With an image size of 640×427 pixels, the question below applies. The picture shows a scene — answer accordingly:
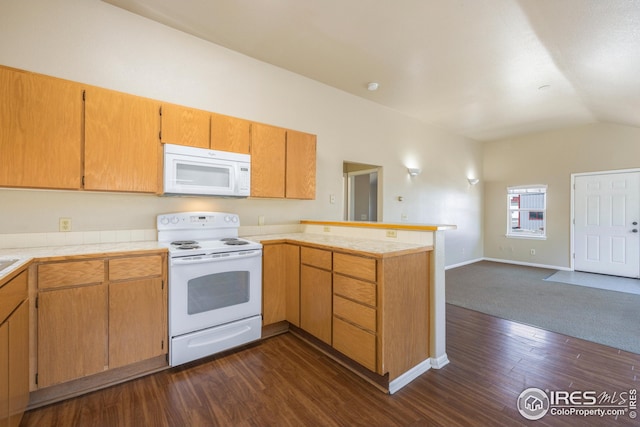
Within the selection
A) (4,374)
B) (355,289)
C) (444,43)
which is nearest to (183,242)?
(4,374)

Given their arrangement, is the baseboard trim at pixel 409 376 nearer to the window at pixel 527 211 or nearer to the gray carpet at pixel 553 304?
the gray carpet at pixel 553 304

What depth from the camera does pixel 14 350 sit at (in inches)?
55.6

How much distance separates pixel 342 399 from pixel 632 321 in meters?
3.58

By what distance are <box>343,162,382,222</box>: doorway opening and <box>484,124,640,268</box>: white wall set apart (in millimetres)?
3685

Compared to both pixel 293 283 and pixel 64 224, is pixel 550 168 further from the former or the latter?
pixel 64 224

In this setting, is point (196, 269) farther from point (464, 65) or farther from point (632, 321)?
point (632, 321)

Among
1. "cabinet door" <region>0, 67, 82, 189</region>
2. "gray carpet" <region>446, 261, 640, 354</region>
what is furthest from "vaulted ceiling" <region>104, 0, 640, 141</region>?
"gray carpet" <region>446, 261, 640, 354</region>

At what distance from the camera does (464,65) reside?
10.7ft

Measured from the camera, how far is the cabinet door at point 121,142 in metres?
2.10

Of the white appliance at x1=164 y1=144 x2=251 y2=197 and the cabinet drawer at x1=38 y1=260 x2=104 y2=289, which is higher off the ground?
the white appliance at x1=164 y1=144 x2=251 y2=197

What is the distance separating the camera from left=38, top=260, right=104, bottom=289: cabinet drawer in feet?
5.67

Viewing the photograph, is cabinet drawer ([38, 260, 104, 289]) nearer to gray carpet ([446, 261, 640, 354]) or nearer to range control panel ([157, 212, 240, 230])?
range control panel ([157, 212, 240, 230])

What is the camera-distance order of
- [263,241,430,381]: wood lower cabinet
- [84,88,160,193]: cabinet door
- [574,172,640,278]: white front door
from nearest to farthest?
1. [263,241,430,381]: wood lower cabinet
2. [84,88,160,193]: cabinet door
3. [574,172,640,278]: white front door

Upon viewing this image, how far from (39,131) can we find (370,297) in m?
2.57
